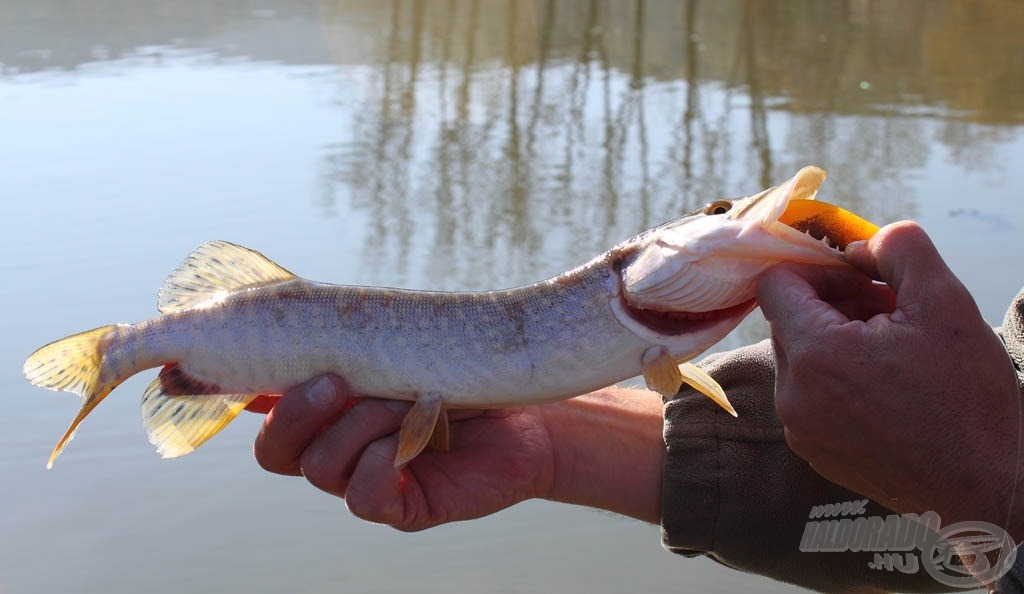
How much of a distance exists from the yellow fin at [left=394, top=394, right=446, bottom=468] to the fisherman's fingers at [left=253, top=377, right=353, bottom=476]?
0.18 m

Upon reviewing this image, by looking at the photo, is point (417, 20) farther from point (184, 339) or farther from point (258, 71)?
point (184, 339)

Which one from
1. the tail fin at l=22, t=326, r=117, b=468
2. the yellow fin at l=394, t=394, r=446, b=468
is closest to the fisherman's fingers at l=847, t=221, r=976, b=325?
the yellow fin at l=394, t=394, r=446, b=468

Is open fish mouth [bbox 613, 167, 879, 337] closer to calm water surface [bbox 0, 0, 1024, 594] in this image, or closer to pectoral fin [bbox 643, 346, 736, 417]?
pectoral fin [bbox 643, 346, 736, 417]

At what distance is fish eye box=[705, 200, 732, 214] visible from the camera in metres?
2.29

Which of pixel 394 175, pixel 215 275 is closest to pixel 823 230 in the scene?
pixel 215 275

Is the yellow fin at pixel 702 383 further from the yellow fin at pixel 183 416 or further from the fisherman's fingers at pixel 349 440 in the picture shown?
the yellow fin at pixel 183 416

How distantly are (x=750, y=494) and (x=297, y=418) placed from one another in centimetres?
134

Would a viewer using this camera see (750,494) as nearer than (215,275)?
No

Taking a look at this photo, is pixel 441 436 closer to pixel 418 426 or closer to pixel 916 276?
pixel 418 426

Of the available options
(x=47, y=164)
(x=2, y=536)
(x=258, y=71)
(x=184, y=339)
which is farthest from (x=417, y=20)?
(x=184, y=339)

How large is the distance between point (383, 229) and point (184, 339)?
5424mm

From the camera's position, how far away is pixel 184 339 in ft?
8.26

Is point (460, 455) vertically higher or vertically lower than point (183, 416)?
lower

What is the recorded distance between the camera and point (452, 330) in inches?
94.7
